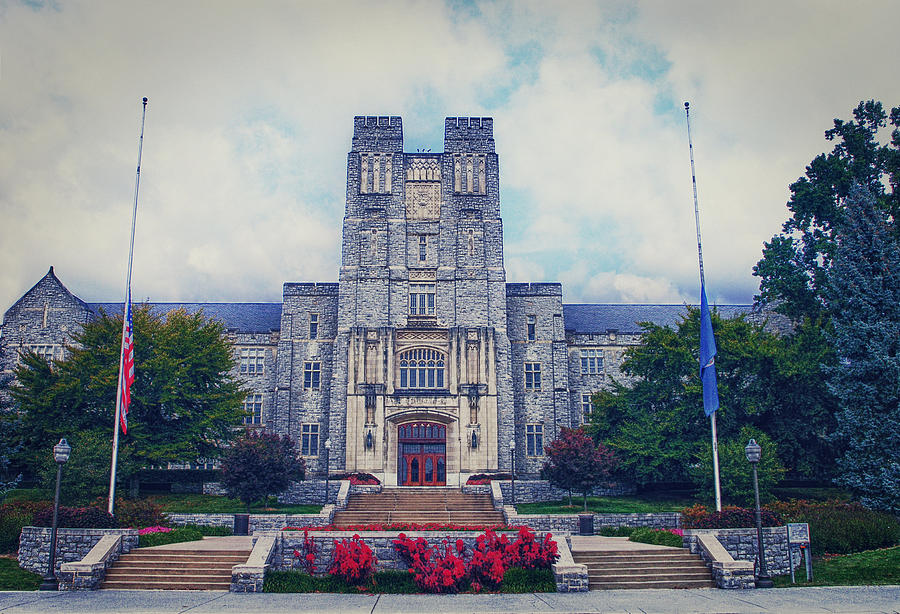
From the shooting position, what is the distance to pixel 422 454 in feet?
142

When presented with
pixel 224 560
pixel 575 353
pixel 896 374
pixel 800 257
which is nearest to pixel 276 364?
pixel 575 353

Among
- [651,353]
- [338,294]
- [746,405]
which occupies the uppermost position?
[338,294]

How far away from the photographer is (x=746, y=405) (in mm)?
36781

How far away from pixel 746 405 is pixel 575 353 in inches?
665

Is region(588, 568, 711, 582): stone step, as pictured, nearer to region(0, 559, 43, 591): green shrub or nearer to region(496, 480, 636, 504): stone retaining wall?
region(0, 559, 43, 591): green shrub

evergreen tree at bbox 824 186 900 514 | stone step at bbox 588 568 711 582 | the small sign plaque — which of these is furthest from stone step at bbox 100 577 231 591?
evergreen tree at bbox 824 186 900 514

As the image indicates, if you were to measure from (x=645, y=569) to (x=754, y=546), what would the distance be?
3529mm

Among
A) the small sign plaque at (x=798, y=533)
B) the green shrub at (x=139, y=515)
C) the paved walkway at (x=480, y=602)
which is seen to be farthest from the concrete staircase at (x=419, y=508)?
the paved walkway at (x=480, y=602)

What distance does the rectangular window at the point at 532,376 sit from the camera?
47688 millimetres

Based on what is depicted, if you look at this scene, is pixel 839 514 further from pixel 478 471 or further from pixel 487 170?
pixel 487 170

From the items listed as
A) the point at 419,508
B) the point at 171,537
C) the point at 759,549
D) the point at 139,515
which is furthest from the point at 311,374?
the point at 759,549

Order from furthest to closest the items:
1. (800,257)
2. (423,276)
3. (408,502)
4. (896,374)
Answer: (423,276) → (800,257) → (408,502) → (896,374)

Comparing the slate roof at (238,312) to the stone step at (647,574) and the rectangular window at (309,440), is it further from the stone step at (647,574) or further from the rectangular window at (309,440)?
the stone step at (647,574)

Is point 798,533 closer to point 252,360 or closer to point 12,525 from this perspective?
point 12,525
